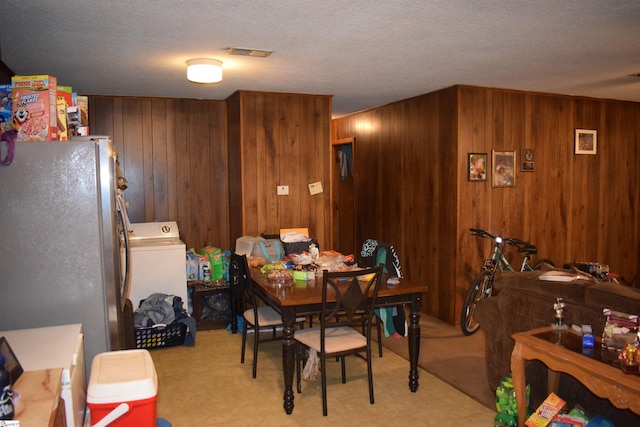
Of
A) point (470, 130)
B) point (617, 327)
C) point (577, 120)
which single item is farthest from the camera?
point (577, 120)

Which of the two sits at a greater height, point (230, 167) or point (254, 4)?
point (254, 4)

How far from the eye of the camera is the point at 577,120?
565 cm

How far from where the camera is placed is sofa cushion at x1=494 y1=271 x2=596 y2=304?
102 inches

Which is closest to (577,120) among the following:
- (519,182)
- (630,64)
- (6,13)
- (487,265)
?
(519,182)

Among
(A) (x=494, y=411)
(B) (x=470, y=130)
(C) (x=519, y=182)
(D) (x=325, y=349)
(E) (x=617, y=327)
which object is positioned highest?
(B) (x=470, y=130)

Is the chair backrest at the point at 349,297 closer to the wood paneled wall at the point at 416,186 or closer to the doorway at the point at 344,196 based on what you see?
the wood paneled wall at the point at 416,186

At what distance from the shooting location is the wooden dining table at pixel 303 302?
2.99 m

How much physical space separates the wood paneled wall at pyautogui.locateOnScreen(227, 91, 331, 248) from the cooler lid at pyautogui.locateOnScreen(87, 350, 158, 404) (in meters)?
3.16

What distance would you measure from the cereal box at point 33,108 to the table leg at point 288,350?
154 centimetres

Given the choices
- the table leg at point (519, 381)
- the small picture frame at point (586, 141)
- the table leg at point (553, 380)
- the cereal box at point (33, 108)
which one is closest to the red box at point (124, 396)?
the cereal box at point (33, 108)

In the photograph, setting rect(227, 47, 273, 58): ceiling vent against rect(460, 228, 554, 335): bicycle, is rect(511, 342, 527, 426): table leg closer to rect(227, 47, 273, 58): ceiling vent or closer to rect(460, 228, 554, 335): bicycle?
rect(460, 228, 554, 335): bicycle

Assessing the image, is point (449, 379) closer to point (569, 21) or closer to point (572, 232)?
point (569, 21)

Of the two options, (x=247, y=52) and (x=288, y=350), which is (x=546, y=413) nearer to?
(x=288, y=350)

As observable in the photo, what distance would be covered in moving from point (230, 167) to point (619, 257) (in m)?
4.69
